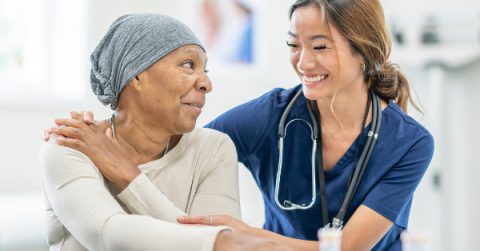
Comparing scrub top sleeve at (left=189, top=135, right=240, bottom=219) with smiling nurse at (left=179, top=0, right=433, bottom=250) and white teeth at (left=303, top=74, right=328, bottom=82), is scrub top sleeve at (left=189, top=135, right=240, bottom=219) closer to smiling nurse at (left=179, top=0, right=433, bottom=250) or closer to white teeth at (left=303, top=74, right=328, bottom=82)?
smiling nurse at (left=179, top=0, right=433, bottom=250)

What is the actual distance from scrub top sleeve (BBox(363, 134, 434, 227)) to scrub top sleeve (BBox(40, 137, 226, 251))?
62 centimetres

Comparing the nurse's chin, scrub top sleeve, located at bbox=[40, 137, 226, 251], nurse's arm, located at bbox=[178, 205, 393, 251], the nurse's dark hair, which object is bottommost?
nurse's arm, located at bbox=[178, 205, 393, 251]

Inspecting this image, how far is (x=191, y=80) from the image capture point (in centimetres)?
148

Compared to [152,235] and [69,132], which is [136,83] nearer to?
[69,132]

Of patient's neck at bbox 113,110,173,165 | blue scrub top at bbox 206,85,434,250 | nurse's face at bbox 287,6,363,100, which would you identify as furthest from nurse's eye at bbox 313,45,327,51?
patient's neck at bbox 113,110,173,165

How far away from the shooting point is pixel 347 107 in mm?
1793

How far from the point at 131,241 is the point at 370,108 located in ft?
2.72

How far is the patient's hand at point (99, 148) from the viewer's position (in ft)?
4.64

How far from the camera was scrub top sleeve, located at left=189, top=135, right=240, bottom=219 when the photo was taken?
150 centimetres

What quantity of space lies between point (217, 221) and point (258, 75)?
2.16 metres

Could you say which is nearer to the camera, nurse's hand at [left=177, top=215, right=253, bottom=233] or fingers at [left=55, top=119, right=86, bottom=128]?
nurse's hand at [left=177, top=215, right=253, bottom=233]

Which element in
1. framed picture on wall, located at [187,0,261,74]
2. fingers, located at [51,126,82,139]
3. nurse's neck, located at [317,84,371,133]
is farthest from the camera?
framed picture on wall, located at [187,0,261,74]

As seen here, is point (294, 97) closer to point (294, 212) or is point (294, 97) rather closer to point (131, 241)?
point (294, 212)

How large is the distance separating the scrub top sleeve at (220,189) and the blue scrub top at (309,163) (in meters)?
0.23
